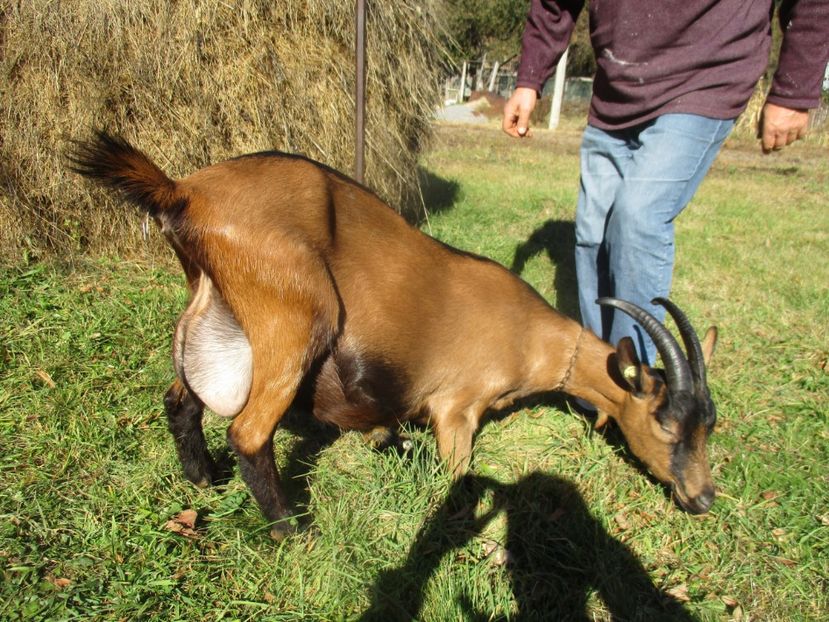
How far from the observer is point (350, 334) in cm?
236

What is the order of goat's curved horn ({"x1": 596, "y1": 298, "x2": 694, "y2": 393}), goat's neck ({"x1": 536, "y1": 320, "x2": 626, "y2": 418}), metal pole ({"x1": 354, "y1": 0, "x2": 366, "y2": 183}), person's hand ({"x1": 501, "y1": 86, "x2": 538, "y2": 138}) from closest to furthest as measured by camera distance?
goat's curved horn ({"x1": 596, "y1": 298, "x2": 694, "y2": 393}) < goat's neck ({"x1": 536, "y1": 320, "x2": 626, "y2": 418}) < person's hand ({"x1": 501, "y1": 86, "x2": 538, "y2": 138}) < metal pole ({"x1": 354, "y1": 0, "x2": 366, "y2": 183})

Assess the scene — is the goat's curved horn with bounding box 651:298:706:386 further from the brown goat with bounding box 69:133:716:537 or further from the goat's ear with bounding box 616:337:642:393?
the goat's ear with bounding box 616:337:642:393

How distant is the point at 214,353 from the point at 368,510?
90 cm

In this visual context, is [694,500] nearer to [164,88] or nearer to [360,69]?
[360,69]

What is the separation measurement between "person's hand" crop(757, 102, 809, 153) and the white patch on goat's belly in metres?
2.50

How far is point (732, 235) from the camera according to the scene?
7.05 m

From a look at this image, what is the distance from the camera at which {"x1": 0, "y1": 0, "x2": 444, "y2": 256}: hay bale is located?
13.2ft

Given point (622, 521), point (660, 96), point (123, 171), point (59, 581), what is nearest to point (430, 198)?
point (660, 96)

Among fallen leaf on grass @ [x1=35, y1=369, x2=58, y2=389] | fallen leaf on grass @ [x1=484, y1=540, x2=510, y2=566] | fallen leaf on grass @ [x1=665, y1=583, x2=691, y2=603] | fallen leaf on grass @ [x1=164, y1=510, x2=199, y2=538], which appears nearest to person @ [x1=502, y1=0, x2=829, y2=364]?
fallen leaf on grass @ [x1=665, y1=583, x2=691, y2=603]

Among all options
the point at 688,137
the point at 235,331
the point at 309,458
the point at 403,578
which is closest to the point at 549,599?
the point at 403,578

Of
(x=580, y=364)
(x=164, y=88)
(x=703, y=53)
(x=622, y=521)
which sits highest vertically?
(x=703, y=53)

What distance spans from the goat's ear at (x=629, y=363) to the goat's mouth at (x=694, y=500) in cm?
48

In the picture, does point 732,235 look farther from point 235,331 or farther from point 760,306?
point 235,331

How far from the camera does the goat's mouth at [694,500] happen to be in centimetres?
259
